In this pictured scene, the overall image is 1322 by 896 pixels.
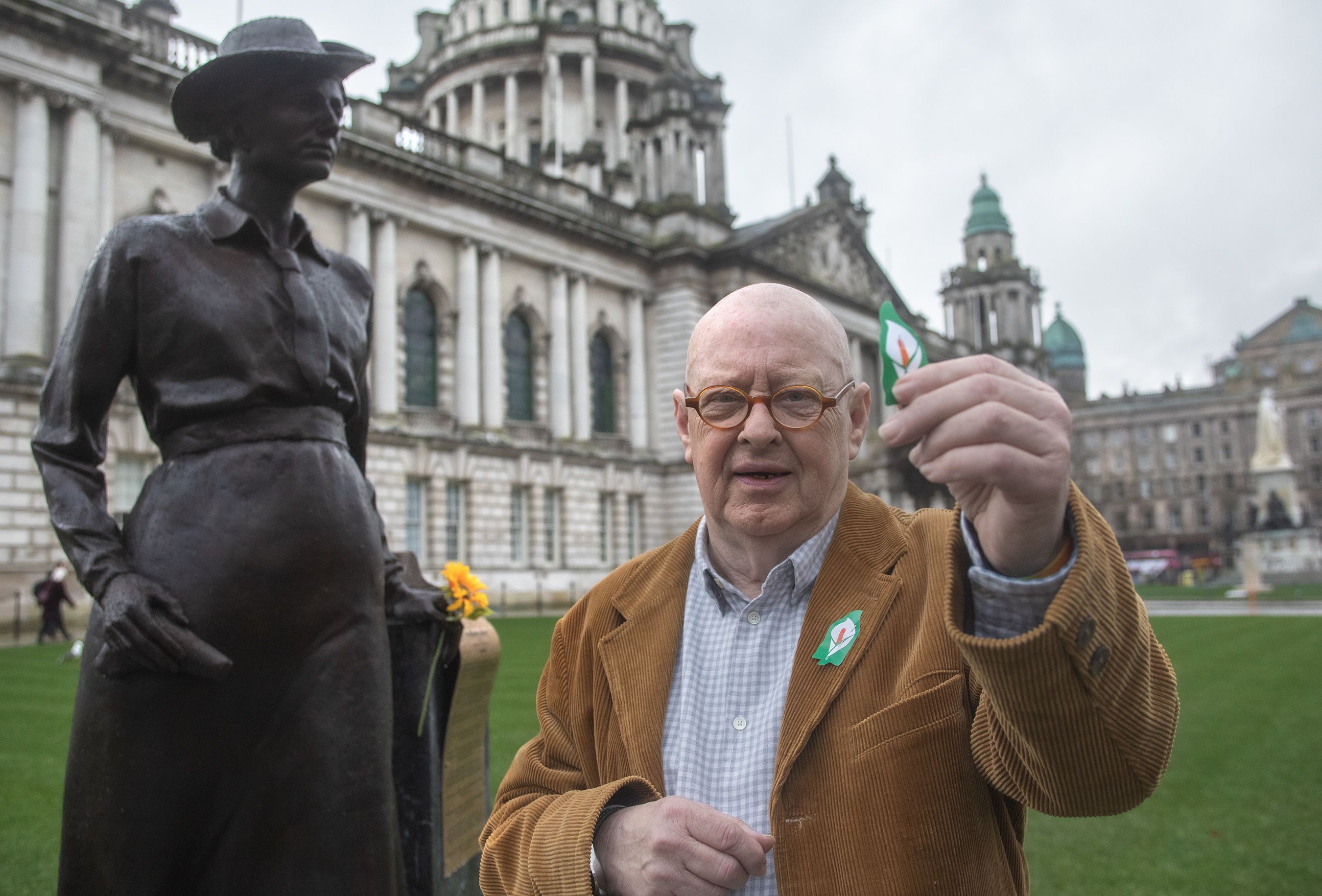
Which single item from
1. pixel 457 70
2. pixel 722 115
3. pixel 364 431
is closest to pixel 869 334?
pixel 722 115

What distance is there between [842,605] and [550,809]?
745 millimetres

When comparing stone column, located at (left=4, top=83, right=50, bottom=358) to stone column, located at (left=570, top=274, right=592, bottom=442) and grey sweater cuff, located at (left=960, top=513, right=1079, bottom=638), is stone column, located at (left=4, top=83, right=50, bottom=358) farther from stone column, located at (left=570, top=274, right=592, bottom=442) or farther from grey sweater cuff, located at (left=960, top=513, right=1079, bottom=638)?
grey sweater cuff, located at (left=960, top=513, right=1079, bottom=638)

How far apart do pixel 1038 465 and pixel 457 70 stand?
6106 cm

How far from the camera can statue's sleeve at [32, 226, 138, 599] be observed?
2.79 metres

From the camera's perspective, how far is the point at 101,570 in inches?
102

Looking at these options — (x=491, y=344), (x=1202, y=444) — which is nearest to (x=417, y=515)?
(x=491, y=344)

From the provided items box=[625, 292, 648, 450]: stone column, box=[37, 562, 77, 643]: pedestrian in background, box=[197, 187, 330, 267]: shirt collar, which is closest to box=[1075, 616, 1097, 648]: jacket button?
box=[197, 187, 330, 267]: shirt collar

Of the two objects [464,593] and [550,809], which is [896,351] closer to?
[550,809]

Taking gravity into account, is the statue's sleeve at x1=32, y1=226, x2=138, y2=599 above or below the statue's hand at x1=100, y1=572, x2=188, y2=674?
above

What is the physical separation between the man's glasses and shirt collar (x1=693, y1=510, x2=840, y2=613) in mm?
306

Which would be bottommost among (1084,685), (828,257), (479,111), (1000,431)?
(1084,685)

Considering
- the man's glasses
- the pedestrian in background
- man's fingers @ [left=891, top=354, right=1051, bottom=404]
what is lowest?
the pedestrian in background

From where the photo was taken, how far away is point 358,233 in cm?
2794

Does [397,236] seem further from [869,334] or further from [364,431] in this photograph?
[364,431]
